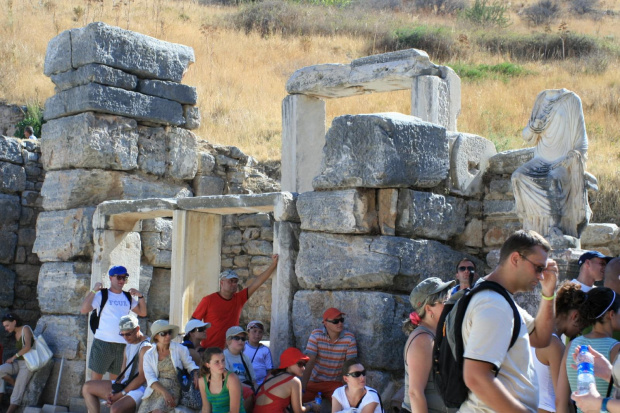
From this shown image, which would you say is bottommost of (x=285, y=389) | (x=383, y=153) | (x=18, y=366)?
(x=18, y=366)

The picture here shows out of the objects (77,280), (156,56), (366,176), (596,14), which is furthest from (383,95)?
(596,14)

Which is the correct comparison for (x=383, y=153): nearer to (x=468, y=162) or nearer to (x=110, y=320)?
(x=468, y=162)

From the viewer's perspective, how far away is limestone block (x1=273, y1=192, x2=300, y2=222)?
22.8 feet

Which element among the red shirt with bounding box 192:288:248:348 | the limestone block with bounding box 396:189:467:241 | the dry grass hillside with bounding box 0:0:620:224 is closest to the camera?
the limestone block with bounding box 396:189:467:241

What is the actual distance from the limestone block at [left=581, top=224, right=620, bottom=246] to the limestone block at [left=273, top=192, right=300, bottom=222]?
2575mm

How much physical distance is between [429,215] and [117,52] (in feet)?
14.7

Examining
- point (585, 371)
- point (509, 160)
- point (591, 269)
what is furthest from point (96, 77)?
point (585, 371)

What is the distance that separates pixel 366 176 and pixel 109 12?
19.1m

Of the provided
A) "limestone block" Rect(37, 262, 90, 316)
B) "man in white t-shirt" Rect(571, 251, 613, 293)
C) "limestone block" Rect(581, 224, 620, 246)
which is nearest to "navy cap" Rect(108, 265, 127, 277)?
"limestone block" Rect(37, 262, 90, 316)

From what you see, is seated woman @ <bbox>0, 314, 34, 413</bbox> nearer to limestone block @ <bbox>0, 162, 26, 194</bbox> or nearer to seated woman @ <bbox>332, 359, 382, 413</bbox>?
limestone block @ <bbox>0, 162, 26, 194</bbox>

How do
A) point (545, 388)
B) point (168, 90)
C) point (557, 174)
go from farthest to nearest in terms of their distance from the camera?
point (168, 90), point (557, 174), point (545, 388)

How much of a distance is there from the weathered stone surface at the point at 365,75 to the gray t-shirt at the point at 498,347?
6324 millimetres

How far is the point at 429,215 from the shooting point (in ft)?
21.6

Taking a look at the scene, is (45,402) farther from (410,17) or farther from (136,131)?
(410,17)
